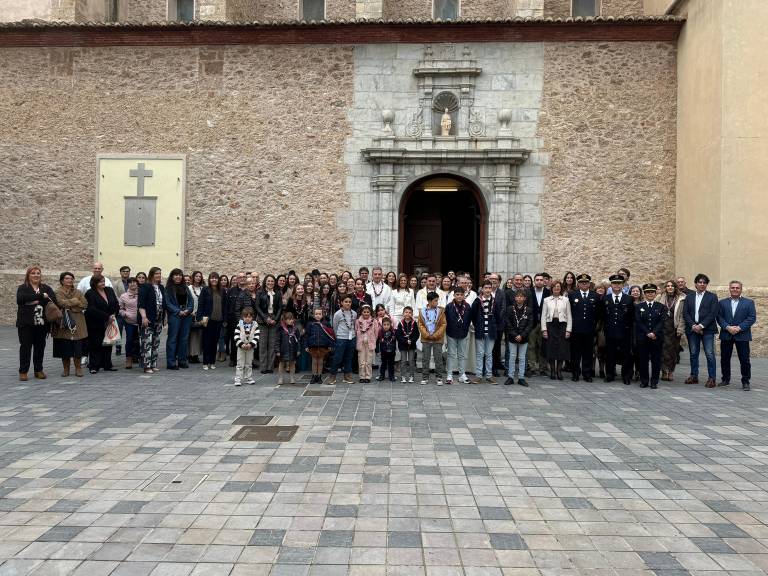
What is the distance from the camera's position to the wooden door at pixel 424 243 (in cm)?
1816

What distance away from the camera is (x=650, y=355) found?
31.4 feet

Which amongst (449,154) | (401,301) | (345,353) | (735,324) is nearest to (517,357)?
(401,301)

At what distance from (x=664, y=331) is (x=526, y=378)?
2.32 m

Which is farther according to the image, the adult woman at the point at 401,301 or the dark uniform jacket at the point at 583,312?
the adult woman at the point at 401,301

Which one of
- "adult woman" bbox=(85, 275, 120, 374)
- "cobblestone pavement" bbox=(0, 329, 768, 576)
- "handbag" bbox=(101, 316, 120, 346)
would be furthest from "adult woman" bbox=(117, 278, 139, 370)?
"cobblestone pavement" bbox=(0, 329, 768, 576)

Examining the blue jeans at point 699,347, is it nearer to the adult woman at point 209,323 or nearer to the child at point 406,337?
the child at point 406,337

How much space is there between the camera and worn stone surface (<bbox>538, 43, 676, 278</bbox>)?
15359 mm

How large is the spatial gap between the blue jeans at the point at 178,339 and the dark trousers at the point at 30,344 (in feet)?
6.43

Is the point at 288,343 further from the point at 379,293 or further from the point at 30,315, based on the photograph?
the point at 30,315

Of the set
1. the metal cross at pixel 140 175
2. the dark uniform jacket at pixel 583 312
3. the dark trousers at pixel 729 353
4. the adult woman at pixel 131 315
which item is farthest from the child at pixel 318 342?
the metal cross at pixel 140 175

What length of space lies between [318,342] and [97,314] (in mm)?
3707

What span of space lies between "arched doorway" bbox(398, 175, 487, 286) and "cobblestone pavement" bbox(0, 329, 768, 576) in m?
9.78

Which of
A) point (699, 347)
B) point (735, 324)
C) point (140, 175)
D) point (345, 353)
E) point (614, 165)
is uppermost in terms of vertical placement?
point (614, 165)

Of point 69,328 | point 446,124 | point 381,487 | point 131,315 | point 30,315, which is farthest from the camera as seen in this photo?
point 446,124
